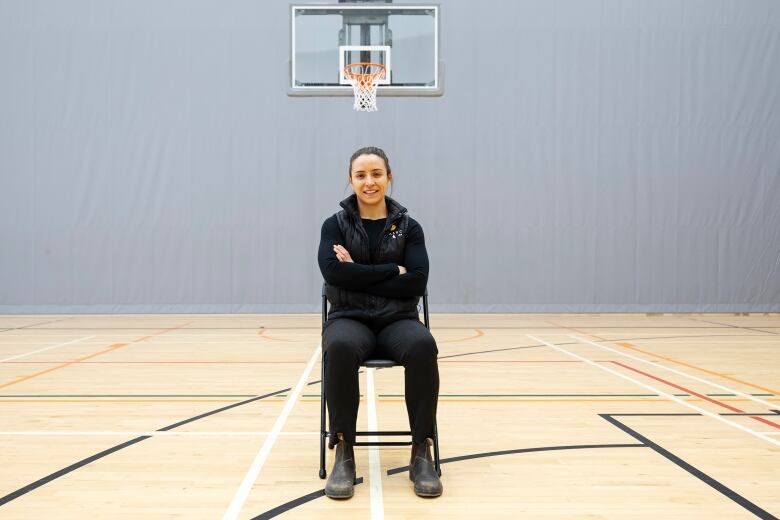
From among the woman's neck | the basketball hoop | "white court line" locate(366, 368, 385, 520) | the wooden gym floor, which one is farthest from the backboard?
the woman's neck

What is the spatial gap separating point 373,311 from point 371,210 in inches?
15.1

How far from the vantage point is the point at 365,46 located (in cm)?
798

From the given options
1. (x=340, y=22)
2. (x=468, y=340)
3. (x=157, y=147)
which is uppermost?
(x=340, y=22)

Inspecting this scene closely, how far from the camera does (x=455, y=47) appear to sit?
8.47m

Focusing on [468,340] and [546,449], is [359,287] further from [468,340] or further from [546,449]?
[468,340]

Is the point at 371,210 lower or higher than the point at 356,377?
higher

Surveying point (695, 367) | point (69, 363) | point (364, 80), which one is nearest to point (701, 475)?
point (695, 367)

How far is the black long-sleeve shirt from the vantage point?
2.17 m

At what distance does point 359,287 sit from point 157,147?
7.04 meters

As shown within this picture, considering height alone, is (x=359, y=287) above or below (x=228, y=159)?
below

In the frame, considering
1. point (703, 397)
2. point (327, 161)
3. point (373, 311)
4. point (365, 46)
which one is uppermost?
point (365, 46)

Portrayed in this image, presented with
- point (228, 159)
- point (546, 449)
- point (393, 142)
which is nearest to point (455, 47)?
point (393, 142)

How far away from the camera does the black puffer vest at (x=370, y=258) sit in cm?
222

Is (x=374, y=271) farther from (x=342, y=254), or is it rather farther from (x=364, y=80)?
(x=364, y=80)
